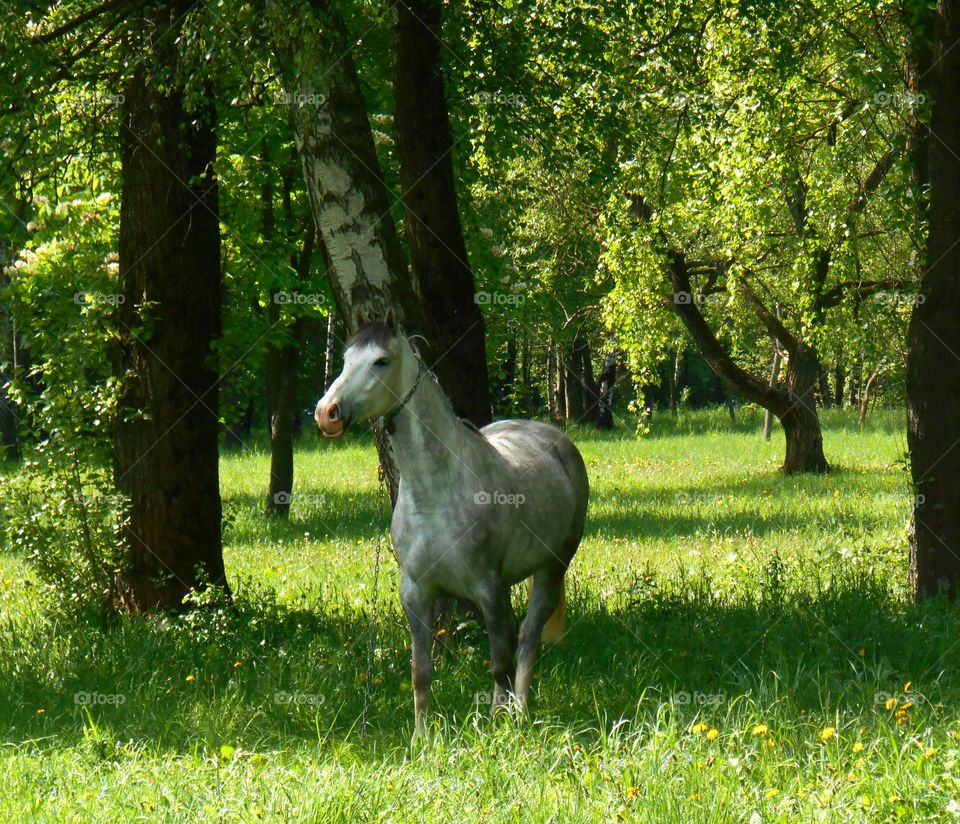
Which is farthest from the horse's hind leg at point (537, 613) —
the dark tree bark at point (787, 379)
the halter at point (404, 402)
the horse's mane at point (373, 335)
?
the dark tree bark at point (787, 379)

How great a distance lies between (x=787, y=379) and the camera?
1053 inches

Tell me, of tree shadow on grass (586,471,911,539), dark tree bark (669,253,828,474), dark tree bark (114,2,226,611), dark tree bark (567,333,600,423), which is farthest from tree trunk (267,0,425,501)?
dark tree bark (567,333,600,423)

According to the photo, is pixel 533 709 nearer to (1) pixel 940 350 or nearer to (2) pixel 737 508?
(1) pixel 940 350

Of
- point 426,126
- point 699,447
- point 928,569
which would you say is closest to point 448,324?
point 426,126

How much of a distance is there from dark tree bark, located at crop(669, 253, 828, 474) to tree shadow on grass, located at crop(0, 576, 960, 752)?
15588 millimetres

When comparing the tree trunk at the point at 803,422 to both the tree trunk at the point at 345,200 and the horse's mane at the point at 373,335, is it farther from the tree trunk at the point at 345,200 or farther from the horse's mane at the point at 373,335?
the horse's mane at the point at 373,335

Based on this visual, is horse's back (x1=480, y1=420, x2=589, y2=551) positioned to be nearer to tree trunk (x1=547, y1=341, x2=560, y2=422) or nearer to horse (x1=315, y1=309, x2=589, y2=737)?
horse (x1=315, y1=309, x2=589, y2=737)

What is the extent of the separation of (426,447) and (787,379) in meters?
21.1

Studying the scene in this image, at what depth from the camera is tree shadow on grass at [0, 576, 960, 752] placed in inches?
279

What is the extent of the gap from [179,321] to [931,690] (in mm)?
7179

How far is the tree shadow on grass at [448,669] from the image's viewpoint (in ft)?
23.3

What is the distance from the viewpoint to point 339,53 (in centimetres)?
848

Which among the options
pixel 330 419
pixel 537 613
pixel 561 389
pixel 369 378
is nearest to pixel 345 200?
pixel 369 378

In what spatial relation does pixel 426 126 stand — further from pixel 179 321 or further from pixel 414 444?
pixel 414 444
